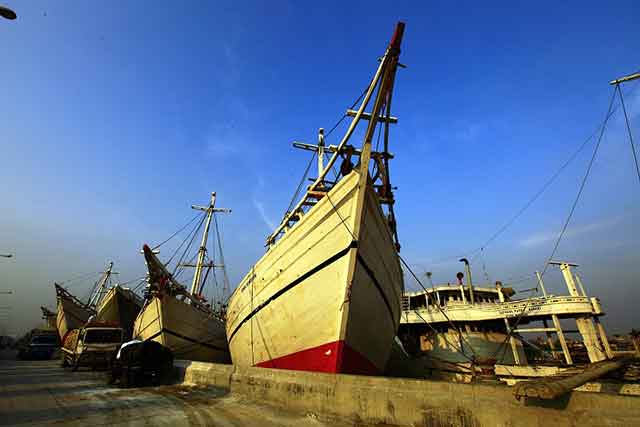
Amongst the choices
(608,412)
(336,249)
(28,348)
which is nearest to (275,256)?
(336,249)

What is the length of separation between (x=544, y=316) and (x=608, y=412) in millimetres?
21173

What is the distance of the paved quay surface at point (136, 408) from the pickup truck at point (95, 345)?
4948 millimetres

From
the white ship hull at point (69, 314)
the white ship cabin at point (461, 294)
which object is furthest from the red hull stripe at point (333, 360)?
the white ship hull at point (69, 314)

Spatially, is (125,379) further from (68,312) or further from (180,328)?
(68,312)

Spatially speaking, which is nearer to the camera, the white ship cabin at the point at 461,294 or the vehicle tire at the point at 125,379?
the vehicle tire at the point at 125,379

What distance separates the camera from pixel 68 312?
29062 millimetres

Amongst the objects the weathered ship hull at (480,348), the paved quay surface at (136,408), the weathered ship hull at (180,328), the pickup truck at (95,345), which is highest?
the weathered ship hull at (480,348)

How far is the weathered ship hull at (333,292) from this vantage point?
6168 mm

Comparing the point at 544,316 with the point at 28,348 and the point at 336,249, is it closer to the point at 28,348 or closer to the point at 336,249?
the point at 336,249

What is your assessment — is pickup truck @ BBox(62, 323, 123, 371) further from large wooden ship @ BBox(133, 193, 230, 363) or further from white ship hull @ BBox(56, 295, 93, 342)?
white ship hull @ BBox(56, 295, 93, 342)

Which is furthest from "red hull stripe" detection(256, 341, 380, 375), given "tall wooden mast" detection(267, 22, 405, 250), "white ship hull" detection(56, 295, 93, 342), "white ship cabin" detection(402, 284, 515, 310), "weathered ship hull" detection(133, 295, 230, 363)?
"white ship hull" detection(56, 295, 93, 342)

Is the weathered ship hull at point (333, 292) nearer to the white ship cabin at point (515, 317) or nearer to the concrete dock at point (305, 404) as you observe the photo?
the concrete dock at point (305, 404)

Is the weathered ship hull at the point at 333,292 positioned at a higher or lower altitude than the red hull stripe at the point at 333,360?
higher

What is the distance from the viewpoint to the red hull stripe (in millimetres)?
5930
